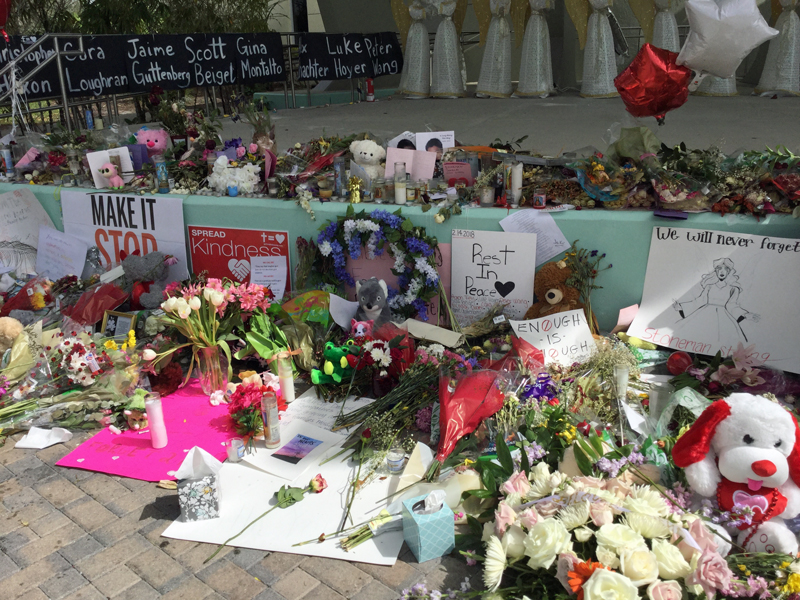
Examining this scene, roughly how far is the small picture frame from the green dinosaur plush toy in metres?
1.42

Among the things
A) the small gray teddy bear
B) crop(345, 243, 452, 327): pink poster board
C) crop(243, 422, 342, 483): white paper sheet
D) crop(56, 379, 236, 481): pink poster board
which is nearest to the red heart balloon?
crop(345, 243, 452, 327): pink poster board

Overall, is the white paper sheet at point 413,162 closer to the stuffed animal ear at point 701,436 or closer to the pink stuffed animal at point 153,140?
the pink stuffed animal at point 153,140

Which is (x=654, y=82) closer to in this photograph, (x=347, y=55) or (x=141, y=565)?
(x=141, y=565)

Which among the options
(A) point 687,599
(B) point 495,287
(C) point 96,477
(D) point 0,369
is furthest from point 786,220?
(D) point 0,369

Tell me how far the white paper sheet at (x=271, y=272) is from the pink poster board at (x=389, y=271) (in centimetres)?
46

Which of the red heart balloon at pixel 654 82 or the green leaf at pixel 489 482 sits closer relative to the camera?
the green leaf at pixel 489 482

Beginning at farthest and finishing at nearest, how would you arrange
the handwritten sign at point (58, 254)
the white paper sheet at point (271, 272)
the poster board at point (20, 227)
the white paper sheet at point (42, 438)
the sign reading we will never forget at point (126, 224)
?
the poster board at point (20, 227), the handwritten sign at point (58, 254), the sign reading we will never forget at point (126, 224), the white paper sheet at point (271, 272), the white paper sheet at point (42, 438)

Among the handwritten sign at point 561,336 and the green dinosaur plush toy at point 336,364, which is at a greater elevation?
the handwritten sign at point 561,336

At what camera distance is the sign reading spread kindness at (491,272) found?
12.6 feet

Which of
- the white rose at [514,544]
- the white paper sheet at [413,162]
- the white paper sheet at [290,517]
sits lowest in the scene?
the white paper sheet at [290,517]

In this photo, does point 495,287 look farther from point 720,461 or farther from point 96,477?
point 96,477

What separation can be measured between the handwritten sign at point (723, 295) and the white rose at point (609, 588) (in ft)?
6.04

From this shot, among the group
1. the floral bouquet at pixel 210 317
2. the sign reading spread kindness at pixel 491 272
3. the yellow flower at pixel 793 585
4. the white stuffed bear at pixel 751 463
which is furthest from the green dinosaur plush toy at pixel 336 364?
the yellow flower at pixel 793 585

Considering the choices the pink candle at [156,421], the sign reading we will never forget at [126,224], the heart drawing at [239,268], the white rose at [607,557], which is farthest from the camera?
the sign reading we will never forget at [126,224]
